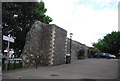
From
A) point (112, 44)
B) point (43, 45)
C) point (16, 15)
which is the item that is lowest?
point (43, 45)

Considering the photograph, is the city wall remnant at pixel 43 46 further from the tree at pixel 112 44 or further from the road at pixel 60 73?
the tree at pixel 112 44

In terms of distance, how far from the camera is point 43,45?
18328 millimetres

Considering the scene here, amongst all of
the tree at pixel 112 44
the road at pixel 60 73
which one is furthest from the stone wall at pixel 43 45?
the tree at pixel 112 44

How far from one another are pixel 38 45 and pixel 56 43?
6.18 ft

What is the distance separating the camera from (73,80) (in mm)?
10180

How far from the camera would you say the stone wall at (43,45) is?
1662 centimetres

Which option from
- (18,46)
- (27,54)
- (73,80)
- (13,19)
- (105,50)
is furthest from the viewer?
(105,50)

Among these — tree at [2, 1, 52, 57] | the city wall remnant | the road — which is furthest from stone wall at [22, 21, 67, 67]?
the road

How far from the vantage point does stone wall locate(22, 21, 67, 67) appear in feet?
54.5

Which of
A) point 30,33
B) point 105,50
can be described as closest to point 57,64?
point 30,33

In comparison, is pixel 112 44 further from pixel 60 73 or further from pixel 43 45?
pixel 60 73

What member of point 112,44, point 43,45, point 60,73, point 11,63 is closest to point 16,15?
point 11,63

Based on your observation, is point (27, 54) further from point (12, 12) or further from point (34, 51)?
point (12, 12)

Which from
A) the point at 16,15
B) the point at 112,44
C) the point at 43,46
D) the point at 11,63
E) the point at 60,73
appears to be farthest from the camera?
the point at 112,44
